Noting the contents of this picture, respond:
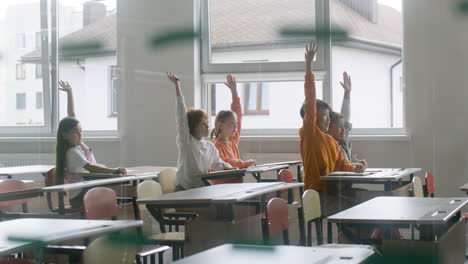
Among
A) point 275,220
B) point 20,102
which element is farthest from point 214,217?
point 20,102

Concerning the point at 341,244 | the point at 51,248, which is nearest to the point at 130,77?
the point at 51,248

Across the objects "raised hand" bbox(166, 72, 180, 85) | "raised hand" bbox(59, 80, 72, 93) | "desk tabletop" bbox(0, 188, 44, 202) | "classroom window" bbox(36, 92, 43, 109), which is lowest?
"desk tabletop" bbox(0, 188, 44, 202)

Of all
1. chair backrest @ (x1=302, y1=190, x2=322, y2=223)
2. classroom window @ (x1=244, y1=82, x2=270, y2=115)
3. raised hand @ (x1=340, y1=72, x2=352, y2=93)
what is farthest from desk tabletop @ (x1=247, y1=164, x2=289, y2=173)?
classroom window @ (x1=244, y1=82, x2=270, y2=115)

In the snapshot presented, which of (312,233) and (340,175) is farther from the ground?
(340,175)

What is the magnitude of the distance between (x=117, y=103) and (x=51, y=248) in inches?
9.2

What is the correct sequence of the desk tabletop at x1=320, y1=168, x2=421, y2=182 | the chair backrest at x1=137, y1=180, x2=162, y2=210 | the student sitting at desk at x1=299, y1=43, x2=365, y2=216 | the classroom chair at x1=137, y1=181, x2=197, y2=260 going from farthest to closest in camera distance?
the desk tabletop at x1=320, y1=168, x2=421, y2=182
the student sitting at desk at x1=299, y1=43, x2=365, y2=216
the classroom chair at x1=137, y1=181, x2=197, y2=260
the chair backrest at x1=137, y1=180, x2=162, y2=210

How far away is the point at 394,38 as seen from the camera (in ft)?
4.47

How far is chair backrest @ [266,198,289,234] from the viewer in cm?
146

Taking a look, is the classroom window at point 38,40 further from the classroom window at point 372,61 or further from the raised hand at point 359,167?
the raised hand at point 359,167

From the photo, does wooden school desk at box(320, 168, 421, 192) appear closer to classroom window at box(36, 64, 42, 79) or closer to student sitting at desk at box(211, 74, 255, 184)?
student sitting at desk at box(211, 74, 255, 184)

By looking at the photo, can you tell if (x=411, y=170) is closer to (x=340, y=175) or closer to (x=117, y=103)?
(x=340, y=175)

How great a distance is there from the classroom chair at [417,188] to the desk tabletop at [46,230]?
1.33 metres

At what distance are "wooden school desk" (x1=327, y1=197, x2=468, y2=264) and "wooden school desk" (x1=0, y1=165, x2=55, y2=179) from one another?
1.89 ft

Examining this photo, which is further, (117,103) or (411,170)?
(411,170)
